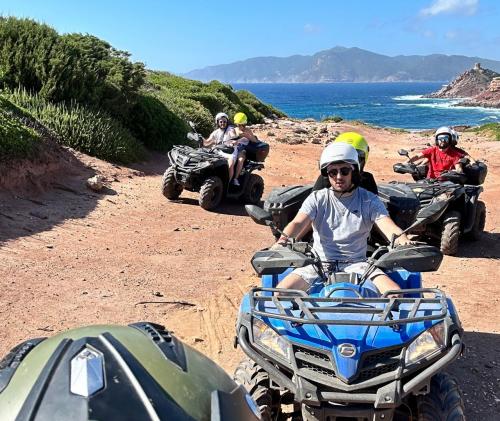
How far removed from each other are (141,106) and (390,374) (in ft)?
48.7

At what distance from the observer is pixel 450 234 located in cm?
831

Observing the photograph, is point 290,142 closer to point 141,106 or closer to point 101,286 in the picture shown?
point 141,106

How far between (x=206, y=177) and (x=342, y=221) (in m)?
6.56

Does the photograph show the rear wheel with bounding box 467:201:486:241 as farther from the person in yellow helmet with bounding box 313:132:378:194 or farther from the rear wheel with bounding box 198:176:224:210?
the person in yellow helmet with bounding box 313:132:378:194

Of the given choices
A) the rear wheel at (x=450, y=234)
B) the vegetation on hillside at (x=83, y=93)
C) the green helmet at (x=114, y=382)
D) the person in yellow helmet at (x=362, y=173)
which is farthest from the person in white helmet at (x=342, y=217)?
the vegetation on hillside at (x=83, y=93)

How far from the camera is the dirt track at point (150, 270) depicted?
5359mm

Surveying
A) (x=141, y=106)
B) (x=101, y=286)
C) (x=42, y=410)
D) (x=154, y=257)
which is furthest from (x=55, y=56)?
(x=42, y=410)

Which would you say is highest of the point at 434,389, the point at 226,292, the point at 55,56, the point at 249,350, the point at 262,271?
the point at 55,56

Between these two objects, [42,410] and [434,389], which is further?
[434,389]

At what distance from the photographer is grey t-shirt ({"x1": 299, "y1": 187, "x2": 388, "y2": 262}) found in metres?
4.50

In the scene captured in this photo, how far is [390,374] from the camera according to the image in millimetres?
3004

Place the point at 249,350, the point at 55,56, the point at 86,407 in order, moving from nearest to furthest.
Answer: the point at 86,407
the point at 249,350
the point at 55,56

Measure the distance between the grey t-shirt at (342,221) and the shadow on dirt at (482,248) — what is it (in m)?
4.43

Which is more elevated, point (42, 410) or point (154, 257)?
point (42, 410)
